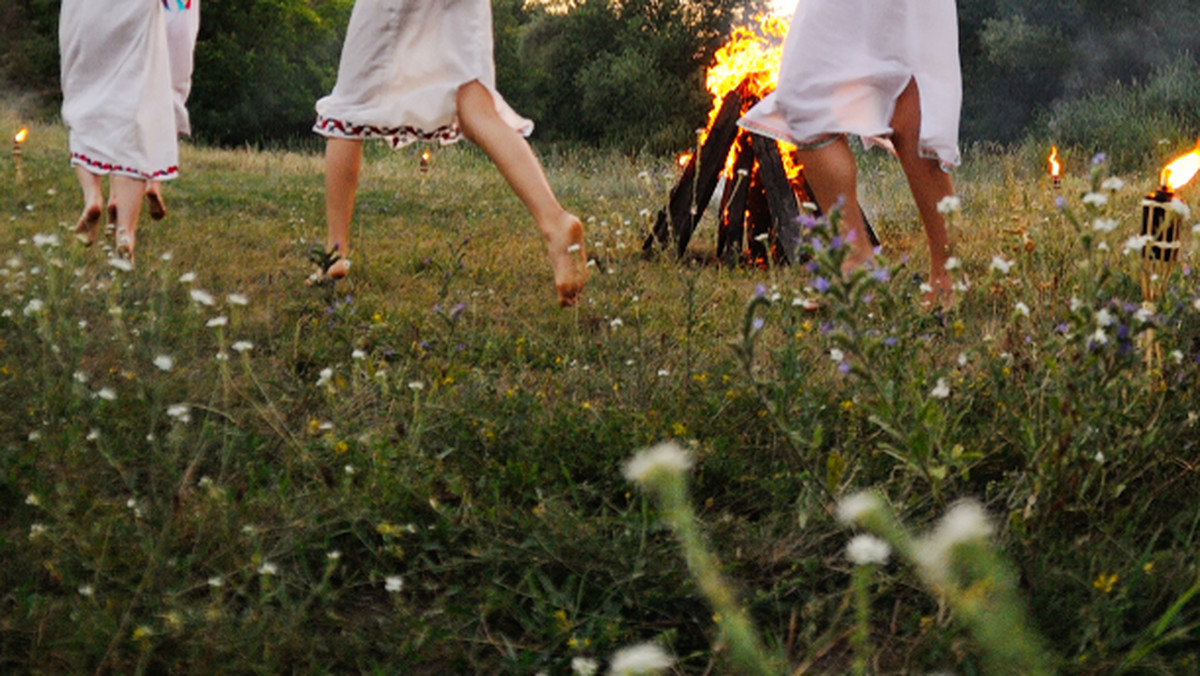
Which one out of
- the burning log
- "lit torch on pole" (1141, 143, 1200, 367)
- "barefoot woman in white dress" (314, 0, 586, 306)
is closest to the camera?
"lit torch on pole" (1141, 143, 1200, 367)

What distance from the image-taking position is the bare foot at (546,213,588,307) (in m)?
3.79

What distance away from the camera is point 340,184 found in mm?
4301

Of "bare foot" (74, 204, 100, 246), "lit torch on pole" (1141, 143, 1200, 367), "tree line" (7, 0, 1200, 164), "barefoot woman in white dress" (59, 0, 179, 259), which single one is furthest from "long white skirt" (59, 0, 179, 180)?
"tree line" (7, 0, 1200, 164)

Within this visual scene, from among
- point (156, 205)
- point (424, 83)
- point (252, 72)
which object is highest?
point (424, 83)

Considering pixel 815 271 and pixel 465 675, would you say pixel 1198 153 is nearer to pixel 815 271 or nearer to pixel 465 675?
pixel 815 271

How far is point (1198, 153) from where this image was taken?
2795mm

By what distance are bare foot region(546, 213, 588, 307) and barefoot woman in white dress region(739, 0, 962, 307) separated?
32.7 inches

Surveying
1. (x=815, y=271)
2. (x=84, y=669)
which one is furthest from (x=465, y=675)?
(x=815, y=271)

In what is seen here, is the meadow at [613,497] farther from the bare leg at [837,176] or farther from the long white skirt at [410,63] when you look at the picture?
the long white skirt at [410,63]

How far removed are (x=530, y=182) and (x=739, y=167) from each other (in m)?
1.93

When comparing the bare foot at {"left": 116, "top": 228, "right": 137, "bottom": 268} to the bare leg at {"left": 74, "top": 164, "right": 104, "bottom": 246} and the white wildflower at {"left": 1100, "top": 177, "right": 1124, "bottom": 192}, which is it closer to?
the bare leg at {"left": 74, "top": 164, "right": 104, "bottom": 246}

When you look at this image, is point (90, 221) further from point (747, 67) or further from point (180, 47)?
point (747, 67)

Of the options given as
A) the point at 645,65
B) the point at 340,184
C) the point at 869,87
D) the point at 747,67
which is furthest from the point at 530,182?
the point at 645,65

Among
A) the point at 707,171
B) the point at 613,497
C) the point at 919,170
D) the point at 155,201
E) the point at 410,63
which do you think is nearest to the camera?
the point at 613,497
